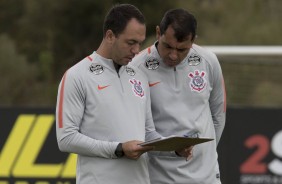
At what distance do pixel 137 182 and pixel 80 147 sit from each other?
0.40 m

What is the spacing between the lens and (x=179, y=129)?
5.96 metres

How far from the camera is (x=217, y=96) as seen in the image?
20.6 ft

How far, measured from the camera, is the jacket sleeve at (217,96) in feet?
20.1

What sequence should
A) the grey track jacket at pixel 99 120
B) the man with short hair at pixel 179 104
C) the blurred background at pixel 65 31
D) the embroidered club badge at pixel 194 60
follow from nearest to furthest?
the grey track jacket at pixel 99 120
the man with short hair at pixel 179 104
the embroidered club badge at pixel 194 60
the blurred background at pixel 65 31

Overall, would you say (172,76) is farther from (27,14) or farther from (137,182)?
(27,14)

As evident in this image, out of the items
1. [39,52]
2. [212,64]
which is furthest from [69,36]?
[212,64]

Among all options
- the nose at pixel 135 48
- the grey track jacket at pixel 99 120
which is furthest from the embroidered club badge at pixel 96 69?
the nose at pixel 135 48

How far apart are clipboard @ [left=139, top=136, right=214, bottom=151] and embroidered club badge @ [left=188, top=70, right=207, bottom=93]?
Result: 0.56m

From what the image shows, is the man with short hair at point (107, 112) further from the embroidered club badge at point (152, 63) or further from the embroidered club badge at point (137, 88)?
the embroidered club badge at point (152, 63)

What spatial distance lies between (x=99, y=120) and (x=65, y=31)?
25530 mm

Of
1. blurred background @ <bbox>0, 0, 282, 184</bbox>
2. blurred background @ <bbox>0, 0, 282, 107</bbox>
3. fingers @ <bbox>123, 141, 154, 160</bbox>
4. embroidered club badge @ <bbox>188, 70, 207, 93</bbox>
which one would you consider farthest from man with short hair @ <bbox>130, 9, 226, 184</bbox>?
blurred background @ <bbox>0, 0, 282, 107</bbox>

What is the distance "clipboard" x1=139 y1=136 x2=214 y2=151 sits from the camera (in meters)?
5.29

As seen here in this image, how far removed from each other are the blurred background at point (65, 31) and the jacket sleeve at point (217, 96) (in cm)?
1473

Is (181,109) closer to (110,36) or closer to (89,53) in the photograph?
(110,36)
